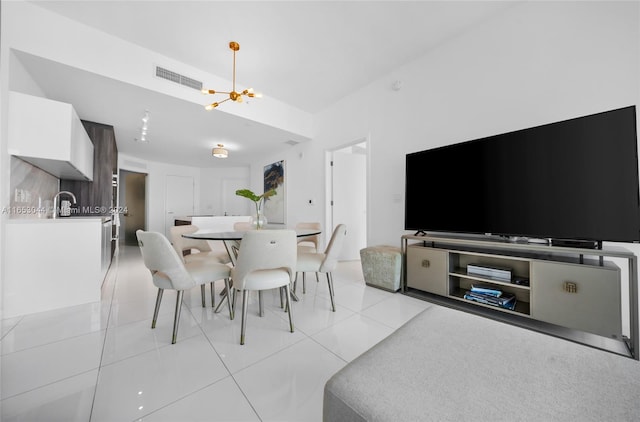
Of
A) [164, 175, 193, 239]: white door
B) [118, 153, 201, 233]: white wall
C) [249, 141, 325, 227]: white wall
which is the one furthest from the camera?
[164, 175, 193, 239]: white door

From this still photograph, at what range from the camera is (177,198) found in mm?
7363

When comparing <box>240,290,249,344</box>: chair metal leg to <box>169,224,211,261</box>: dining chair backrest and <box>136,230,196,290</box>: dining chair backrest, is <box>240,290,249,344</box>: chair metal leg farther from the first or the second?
<box>169,224,211,261</box>: dining chair backrest

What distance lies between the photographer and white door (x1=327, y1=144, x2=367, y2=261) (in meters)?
4.48

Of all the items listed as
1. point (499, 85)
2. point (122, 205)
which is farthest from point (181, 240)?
point (122, 205)

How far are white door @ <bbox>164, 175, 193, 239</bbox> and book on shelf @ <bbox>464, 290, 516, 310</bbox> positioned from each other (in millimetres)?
7639

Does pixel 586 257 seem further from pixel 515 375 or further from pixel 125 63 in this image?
pixel 125 63

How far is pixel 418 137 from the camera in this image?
3.02 m

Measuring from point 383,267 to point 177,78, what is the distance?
11.7 feet

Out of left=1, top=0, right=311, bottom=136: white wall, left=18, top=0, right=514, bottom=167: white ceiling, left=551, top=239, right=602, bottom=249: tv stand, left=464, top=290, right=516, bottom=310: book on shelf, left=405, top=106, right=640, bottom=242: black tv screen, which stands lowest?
left=464, top=290, right=516, bottom=310: book on shelf

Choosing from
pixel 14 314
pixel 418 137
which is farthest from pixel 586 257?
pixel 14 314

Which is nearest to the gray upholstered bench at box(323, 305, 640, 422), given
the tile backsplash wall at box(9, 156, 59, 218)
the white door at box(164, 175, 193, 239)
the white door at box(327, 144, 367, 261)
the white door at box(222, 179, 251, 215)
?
the tile backsplash wall at box(9, 156, 59, 218)

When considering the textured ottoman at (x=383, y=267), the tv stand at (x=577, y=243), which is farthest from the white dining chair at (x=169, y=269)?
the tv stand at (x=577, y=243)

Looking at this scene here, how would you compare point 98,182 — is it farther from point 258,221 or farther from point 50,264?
point 258,221

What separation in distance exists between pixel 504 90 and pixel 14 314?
5.04 meters
